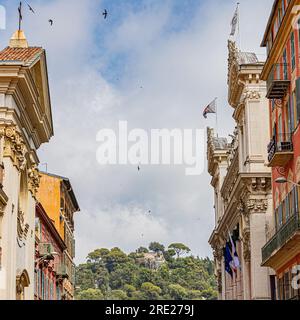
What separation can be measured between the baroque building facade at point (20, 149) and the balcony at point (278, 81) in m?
12.3

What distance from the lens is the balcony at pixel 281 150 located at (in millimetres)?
41219

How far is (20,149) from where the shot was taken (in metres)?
44.3

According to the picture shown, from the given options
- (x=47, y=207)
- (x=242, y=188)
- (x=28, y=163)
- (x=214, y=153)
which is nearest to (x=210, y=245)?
(x=214, y=153)

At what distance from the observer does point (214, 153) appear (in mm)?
83875

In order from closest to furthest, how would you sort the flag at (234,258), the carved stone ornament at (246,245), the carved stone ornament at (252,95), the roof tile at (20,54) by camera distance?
the roof tile at (20,54) → the carved stone ornament at (252,95) → the carved stone ornament at (246,245) → the flag at (234,258)

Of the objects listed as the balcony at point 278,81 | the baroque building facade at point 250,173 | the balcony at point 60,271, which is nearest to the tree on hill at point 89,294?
the balcony at point 60,271

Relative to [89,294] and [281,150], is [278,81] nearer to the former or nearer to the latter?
[281,150]

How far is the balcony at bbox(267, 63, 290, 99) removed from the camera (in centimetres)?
4144

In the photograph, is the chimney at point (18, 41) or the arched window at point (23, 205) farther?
the chimney at point (18, 41)

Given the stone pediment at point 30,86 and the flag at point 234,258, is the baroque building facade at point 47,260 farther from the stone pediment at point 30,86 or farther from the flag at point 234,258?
the flag at point 234,258

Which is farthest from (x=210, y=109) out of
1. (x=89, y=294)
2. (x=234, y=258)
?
(x=89, y=294)

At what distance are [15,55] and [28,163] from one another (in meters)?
7.01

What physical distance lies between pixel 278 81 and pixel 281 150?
3.38 meters
